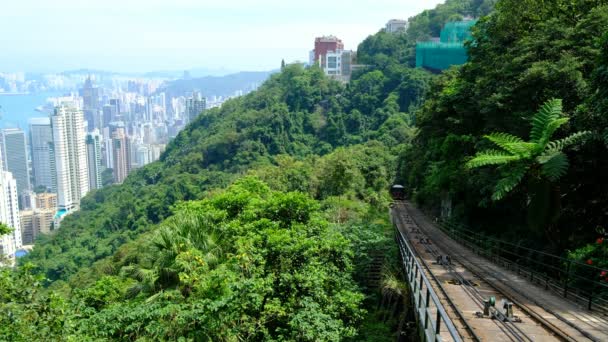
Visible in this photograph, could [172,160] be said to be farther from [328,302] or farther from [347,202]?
[328,302]

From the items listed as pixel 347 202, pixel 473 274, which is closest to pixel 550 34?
pixel 473 274

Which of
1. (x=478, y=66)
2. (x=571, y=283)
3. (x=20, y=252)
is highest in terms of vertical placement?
(x=478, y=66)

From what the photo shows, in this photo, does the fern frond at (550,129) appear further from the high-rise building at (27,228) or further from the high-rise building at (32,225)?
the high-rise building at (27,228)

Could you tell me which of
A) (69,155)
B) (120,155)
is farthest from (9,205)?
(120,155)

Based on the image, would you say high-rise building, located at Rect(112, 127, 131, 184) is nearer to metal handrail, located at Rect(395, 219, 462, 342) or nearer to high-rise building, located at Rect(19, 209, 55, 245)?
high-rise building, located at Rect(19, 209, 55, 245)

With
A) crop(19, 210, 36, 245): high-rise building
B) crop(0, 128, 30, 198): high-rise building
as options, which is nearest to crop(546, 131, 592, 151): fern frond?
crop(19, 210, 36, 245): high-rise building

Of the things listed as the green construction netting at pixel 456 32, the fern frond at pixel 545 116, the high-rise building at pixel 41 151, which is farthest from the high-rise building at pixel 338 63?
the high-rise building at pixel 41 151

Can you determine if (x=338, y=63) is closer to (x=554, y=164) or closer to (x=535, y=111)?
(x=535, y=111)
